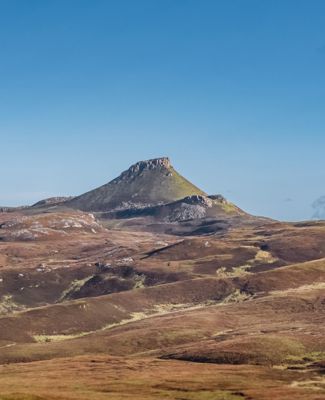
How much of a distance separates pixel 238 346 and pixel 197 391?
49694 mm

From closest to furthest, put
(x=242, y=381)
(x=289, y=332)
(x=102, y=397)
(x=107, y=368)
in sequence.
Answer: (x=102, y=397) < (x=242, y=381) < (x=107, y=368) < (x=289, y=332)

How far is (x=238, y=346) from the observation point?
176000mm

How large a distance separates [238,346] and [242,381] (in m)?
39.3

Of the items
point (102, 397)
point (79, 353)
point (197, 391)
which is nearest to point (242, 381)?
point (197, 391)

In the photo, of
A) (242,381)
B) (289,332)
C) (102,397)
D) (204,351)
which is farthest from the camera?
(289,332)

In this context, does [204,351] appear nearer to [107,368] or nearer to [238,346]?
[238,346]

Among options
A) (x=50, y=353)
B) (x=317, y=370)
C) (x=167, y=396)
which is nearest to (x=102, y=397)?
(x=167, y=396)

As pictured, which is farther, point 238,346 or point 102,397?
point 238,346

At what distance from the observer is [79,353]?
193375mm

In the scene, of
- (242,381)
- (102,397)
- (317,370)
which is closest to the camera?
(102,397)

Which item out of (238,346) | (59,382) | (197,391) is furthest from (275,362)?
(59,382)

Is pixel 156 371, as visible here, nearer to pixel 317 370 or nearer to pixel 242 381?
pixel 242 381

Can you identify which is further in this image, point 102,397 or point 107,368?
point 107,368

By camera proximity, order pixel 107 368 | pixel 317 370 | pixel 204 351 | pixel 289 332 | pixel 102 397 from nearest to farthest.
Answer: pixel 102 397
pixel 317 370
pixel 107 368
pixel 204 351
pixel 289 332
